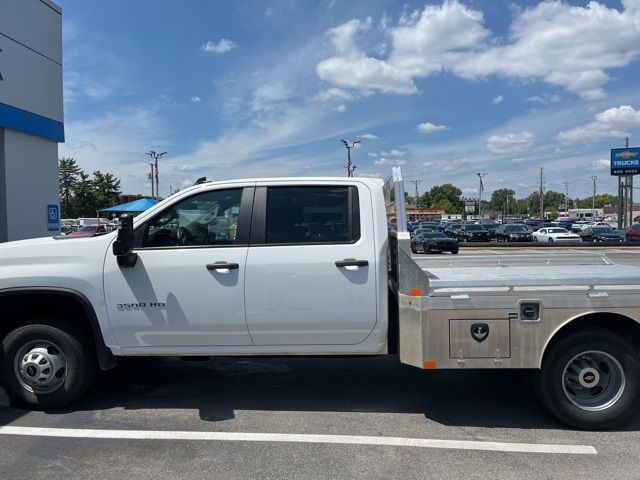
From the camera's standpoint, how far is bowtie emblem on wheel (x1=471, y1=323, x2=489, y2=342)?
3.96m

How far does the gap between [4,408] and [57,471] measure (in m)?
1.56

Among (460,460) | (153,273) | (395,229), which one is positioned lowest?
(460,460)

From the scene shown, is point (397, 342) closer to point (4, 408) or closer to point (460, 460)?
point (460, 460)

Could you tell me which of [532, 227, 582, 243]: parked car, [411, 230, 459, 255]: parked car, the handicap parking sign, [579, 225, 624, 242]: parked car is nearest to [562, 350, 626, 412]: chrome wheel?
the handicap parking sign

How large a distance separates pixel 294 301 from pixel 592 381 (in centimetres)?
246

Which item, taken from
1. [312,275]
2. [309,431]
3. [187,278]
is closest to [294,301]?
[312,275]

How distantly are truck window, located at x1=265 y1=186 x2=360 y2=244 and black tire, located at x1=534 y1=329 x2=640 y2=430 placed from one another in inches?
72.6

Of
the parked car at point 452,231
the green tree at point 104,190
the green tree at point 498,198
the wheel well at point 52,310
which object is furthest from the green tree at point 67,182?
the green tree at point 498,198

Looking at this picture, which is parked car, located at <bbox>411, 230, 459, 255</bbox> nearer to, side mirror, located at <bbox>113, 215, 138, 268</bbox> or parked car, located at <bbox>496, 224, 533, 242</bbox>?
parked car, located at <bbox>496, 224, 533, 242</bbox>

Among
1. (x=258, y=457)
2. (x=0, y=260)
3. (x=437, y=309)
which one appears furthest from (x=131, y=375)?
(x=437, y=309)

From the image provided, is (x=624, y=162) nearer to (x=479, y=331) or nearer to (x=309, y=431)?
(x=479, y=331)

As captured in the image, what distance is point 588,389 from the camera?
4.10 m

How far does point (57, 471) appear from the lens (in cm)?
347

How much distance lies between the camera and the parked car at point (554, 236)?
3653 centimetres
